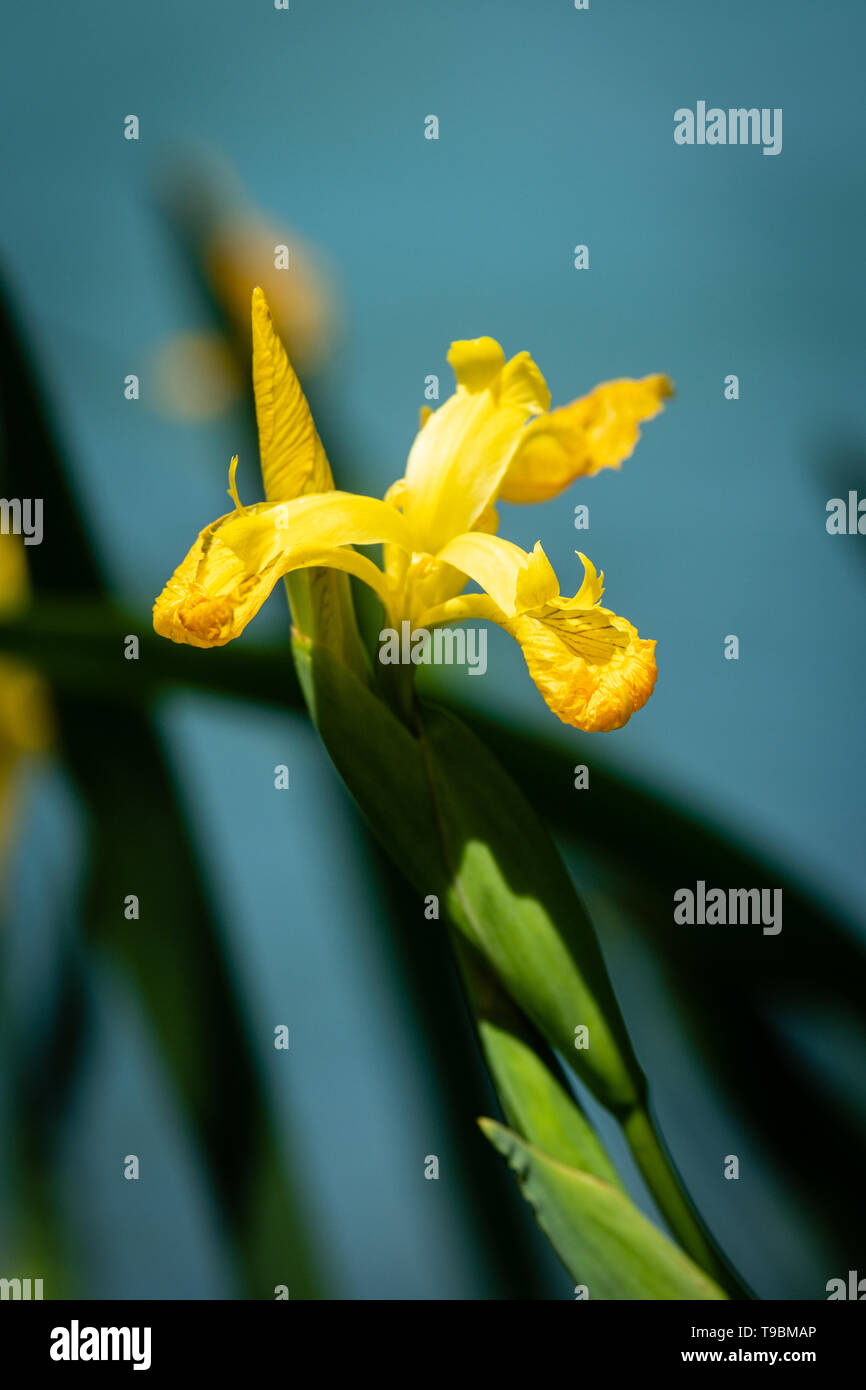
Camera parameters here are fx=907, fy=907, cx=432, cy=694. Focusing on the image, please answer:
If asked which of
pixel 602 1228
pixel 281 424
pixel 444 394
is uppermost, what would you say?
pixel 444 394

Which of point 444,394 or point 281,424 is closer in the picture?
point 281,424

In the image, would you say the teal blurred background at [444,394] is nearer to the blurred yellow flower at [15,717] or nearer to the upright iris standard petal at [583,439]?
the blurred yellow flower at [15,717]

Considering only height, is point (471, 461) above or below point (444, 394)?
below

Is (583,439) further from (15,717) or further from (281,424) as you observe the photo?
(15,717)

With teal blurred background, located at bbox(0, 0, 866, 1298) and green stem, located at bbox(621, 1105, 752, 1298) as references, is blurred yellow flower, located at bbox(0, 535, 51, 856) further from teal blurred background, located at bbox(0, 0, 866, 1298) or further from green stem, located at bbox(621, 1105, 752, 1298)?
green stem, located at bbox(621, 1105, 752, 1298)

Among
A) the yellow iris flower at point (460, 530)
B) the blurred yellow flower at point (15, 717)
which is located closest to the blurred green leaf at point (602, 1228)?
the yellow iris flower at point (460, 530)

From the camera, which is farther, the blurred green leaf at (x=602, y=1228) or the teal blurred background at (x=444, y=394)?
the teal blurred background at (x=444, y=394)

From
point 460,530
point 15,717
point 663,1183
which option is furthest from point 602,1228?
point 15,717
